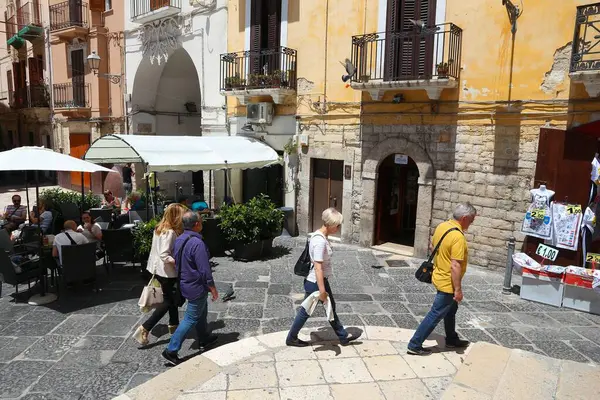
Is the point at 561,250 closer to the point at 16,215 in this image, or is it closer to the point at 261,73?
the point at 261,73

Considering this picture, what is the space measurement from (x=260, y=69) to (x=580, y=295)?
8578 mm

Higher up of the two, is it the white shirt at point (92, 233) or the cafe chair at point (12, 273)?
the white shirt at point (92, 233)

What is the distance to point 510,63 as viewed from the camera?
25.5 ft

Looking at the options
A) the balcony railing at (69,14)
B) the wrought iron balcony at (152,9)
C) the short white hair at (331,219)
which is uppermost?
the balcony railing at (69,14)

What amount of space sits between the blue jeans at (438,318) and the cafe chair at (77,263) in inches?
179

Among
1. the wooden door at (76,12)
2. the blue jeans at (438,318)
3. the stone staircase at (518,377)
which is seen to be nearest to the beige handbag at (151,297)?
the blue jeans at (438,318)

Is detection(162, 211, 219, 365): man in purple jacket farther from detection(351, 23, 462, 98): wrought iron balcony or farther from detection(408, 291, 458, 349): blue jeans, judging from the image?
detection(351, 23, 462, 98): wrought iron balcony

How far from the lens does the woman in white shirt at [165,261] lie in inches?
184

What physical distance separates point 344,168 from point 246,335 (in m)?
5.71

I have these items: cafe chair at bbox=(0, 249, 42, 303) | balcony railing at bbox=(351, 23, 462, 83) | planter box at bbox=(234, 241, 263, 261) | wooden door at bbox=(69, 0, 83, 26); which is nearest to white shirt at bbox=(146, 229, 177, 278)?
cafe chair at bbox=(0, 249, 42, 303)

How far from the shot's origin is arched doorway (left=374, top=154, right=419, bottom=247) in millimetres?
10047

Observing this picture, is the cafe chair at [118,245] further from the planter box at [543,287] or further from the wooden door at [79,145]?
the wooden door at [79,145]

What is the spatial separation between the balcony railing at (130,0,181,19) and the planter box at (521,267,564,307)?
11773 millimetres

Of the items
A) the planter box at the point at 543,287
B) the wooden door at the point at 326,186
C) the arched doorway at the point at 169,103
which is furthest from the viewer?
the arched doorway at the point at 169,103
